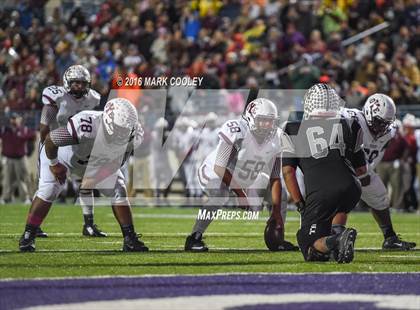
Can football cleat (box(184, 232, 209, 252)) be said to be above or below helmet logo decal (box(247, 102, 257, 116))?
below

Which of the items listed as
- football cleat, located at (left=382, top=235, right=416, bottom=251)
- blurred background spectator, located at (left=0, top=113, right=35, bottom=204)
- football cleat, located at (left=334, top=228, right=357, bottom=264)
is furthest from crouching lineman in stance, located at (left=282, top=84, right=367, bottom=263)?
blurred background spectator, located at (left=0, top=113, right=35, bottom=204)

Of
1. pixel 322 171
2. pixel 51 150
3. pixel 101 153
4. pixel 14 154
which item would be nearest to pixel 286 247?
pixel 322 171

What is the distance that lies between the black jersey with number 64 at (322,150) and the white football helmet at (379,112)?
126 centimetres

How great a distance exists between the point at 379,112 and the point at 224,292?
4.10 metres

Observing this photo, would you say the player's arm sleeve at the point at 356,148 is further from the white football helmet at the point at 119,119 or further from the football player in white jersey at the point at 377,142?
the white football helmet at the point at 119,119

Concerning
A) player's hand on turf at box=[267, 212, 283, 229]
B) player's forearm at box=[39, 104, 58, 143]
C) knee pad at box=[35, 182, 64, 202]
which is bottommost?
player's hand on turf at box=[267, 212, 283, 229]

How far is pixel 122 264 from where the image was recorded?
7.80 m

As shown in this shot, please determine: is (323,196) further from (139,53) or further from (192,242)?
(139,53)

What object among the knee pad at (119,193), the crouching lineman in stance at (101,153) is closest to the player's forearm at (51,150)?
the crouching lineman in stance at (101,153)

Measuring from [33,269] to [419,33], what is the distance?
44.8 feet

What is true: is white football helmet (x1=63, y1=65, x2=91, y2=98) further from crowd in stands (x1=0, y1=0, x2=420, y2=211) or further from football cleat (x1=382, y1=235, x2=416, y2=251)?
crowd in stands (x1=0, y1=0, x2=420, y2=211)

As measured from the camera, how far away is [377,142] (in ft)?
33.6

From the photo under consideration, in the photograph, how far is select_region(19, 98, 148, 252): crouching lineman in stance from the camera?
902 cm

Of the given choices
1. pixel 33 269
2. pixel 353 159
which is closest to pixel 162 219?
pixel 353 159
